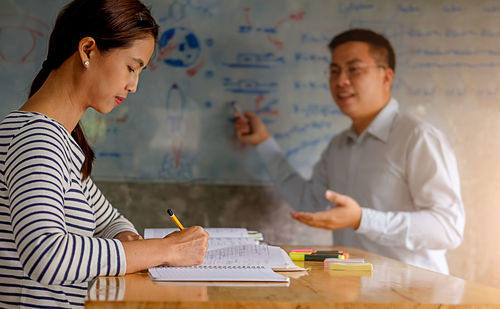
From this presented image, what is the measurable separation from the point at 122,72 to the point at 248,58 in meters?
1.72

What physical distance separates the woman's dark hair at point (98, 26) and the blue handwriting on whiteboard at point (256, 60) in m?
1.65

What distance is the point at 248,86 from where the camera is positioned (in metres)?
2.91

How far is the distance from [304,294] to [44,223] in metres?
0.46

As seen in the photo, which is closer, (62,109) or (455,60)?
(62,109)

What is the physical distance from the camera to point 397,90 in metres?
2.95

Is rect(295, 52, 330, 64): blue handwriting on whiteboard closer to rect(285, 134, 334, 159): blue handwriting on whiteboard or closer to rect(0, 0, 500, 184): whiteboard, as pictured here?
rect(0, 0, 500, 184): whiteboard

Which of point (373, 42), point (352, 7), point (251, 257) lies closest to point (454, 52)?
point (373, 42)

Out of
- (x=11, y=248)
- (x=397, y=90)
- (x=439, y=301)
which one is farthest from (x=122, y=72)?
(x=397, y=90)

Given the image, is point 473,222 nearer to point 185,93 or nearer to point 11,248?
point 185,93

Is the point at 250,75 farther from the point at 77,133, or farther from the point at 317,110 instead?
the point at 77,133

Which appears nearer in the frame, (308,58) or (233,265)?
(233,265)

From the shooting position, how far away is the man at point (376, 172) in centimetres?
221

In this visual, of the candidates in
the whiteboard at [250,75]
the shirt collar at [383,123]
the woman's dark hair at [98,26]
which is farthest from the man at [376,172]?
the woman's dark hair at [98,26]

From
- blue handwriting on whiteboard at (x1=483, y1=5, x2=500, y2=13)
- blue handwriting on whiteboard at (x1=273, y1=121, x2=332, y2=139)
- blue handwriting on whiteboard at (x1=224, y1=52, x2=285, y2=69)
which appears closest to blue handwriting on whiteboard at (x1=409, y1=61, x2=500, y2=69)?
blue handwriting on whiteboard at (x1=483, y1=5, x2=500, y2=13)
